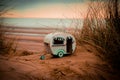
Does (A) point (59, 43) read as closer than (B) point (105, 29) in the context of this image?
No

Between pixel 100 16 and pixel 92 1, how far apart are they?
323 mm

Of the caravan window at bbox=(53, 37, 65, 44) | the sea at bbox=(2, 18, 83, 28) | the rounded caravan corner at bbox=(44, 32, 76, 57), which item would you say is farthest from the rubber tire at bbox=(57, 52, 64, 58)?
the sea at bbox=(2, 18, 83, 28)

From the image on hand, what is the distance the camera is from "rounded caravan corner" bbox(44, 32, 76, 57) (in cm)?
Answer: 276

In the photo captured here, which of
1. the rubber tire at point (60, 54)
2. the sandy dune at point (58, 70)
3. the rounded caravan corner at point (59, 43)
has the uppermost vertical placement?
the rounded caravan corner at point (59, 43)

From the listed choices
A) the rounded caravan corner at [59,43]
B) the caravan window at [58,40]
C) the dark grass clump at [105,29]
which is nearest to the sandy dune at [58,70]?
the dark grass clump at [105,29]

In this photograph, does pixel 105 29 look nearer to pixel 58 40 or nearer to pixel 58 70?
pixel 58 40

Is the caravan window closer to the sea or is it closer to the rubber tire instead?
→ the rubber tire

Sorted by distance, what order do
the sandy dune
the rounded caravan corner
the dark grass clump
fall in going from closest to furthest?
the sandy dune < the dark grass clump < the rounded caravan corner

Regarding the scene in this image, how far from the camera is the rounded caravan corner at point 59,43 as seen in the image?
2.76m

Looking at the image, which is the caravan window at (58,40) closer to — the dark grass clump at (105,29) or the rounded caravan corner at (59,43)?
the rounded caravan corner at (59,43)

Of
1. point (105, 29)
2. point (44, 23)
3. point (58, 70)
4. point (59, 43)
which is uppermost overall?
point (44, 23)

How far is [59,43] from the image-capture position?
2908mm

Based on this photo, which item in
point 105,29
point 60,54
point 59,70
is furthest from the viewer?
point 60,54

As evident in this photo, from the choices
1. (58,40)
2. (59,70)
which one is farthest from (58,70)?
(58,40)
